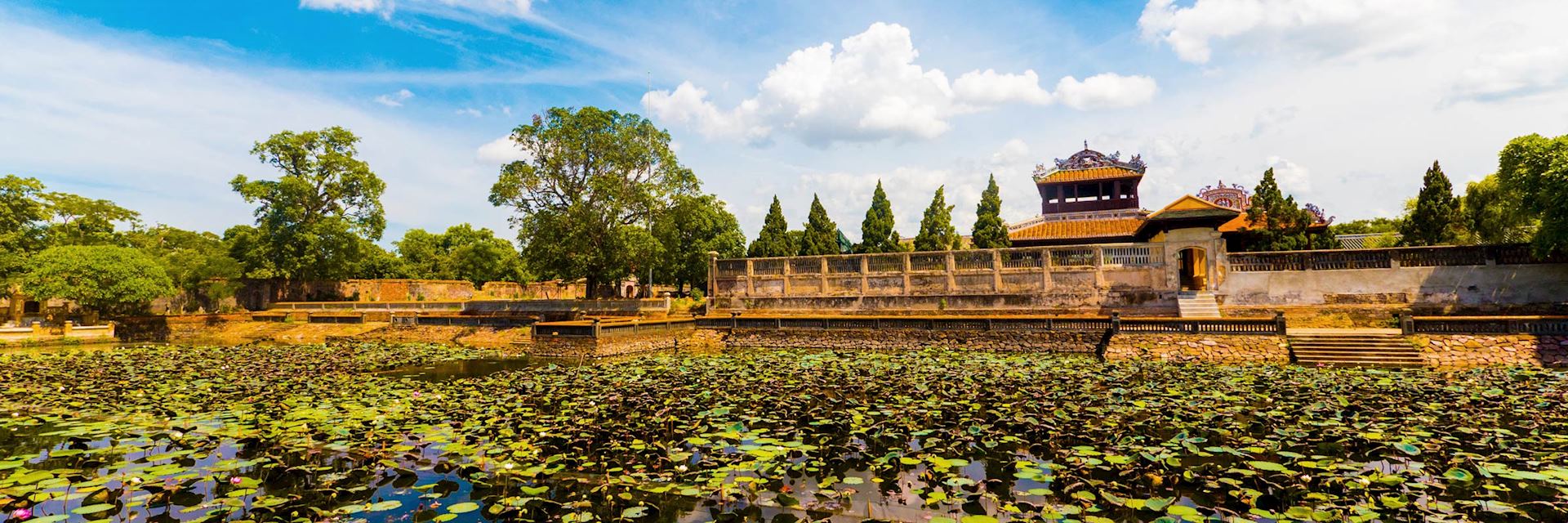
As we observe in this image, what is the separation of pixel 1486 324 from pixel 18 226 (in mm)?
59746

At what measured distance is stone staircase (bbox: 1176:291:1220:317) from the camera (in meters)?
22.6

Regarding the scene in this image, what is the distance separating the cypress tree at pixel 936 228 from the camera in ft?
125

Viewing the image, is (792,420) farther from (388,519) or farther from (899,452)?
(388,519)

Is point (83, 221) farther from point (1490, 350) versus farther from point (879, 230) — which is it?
point (1490, 350)

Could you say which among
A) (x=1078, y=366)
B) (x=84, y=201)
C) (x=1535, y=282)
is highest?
(x=84, y=201)

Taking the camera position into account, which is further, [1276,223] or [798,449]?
[1276,223]

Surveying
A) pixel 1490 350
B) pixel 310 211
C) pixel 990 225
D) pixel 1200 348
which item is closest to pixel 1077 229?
pixel 990 225

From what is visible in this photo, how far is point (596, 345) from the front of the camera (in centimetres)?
2041

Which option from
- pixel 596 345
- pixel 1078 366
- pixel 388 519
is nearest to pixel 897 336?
pixel 1078 366

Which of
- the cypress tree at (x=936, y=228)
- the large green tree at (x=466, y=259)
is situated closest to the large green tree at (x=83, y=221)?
the large green tree at (x=466, y=259)

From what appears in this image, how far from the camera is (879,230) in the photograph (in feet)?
134

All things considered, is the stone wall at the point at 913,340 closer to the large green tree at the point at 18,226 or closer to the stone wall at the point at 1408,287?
the stone wall at the point at 1408,287

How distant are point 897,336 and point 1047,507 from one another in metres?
17.6

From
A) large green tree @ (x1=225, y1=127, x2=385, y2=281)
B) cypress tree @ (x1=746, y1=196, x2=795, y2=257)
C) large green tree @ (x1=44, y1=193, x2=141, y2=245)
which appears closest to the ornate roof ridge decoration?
cypress tree @ (x1=746, y1=196, x2=795, y2=257)
